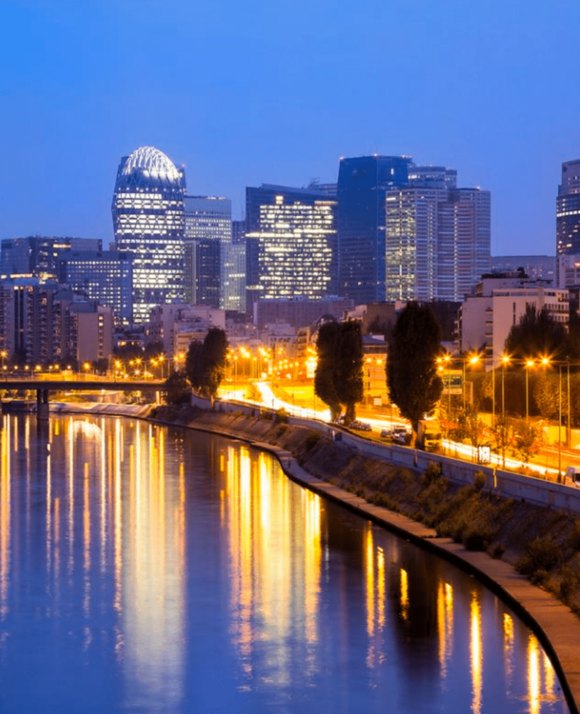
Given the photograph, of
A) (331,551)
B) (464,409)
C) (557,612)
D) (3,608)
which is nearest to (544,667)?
(557,612)

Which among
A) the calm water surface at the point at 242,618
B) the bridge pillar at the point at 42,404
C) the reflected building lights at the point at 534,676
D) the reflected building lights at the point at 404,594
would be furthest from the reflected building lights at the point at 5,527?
the bridge pillar at the point at 42,404

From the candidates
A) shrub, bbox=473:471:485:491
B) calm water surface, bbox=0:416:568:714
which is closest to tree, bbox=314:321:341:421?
calm water surface, bbox=0:416:568:714

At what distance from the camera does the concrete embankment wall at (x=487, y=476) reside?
39753mm

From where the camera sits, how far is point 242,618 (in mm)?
36375

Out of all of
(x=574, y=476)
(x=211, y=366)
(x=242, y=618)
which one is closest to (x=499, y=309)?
(x=211, y=366)

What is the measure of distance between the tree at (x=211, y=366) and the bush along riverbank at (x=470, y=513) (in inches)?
1688

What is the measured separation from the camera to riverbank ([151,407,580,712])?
109 feet

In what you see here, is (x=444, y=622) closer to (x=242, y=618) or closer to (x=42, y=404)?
(x=242, y=618)

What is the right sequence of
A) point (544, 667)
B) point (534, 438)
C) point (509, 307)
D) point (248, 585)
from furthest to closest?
point (509, 307)
point (534, 438)
point (248, 585)
point (544, 667)

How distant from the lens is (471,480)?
49.0 meters

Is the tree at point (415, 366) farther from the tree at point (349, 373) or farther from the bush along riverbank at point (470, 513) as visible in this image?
the tree at point (349, 373)

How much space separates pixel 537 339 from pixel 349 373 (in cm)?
1728

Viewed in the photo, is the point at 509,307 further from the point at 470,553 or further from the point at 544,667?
the point at 544,667

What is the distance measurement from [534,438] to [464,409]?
7.23 m
